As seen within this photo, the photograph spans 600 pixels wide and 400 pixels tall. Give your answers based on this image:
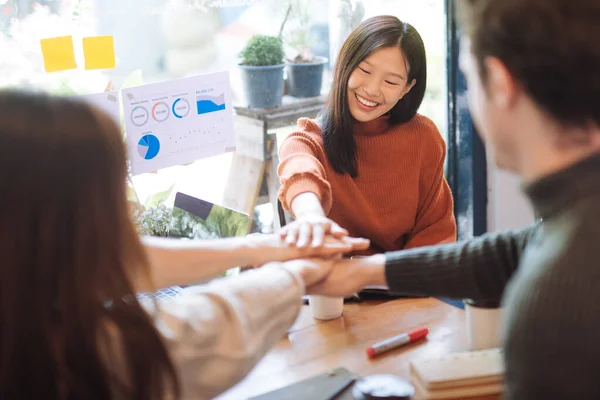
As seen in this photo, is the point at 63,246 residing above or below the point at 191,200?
above

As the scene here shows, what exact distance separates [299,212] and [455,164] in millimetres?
1385

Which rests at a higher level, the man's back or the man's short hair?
the man's short hair

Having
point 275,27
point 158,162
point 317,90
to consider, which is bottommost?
point 158,162

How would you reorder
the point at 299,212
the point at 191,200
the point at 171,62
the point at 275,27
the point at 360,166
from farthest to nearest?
1. the point at 275,27
2. the point at 171,62
3. the point at 360,166
4. the point at 191,200
5. the point at 299,212

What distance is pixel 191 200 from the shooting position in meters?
1.81

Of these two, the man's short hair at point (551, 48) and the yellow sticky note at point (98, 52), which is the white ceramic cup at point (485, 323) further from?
the yellow sticky note at point (98, 52)

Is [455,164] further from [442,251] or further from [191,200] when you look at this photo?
[442,251]

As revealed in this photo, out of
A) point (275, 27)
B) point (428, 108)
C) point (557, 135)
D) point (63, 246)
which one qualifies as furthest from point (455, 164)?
point (63, 246)

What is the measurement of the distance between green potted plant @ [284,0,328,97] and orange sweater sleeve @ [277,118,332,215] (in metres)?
0.49

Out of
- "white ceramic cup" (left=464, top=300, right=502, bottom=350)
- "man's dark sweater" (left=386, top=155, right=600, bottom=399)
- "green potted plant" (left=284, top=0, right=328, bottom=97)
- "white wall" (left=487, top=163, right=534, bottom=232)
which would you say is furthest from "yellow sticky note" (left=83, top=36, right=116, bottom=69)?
"white wall" (left=487, top=163, right=534, bottom=232)

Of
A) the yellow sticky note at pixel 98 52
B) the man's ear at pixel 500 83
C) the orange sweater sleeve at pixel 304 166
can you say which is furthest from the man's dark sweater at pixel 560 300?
the yellow sticky note at pixel 98 52

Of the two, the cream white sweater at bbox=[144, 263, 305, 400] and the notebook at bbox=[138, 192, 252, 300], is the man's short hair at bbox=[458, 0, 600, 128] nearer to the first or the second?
the cream white sweater at bbox=[144, 263, 305, 400]

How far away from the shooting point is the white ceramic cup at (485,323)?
1.22m

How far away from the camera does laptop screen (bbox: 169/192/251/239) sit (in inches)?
70.1
